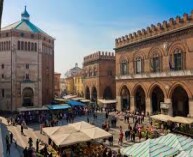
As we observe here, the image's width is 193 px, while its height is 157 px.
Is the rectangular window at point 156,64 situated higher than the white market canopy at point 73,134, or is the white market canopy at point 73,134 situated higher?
the rectangular window at point 156,64

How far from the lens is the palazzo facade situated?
38750 mm

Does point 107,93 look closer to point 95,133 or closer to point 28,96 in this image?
point 28,96

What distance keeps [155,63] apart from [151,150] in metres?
20.6

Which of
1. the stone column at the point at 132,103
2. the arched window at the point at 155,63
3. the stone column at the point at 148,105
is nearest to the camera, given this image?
the arched window at the point at 155,63

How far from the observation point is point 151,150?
40.4 feet

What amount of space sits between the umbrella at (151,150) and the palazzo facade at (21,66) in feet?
94.8

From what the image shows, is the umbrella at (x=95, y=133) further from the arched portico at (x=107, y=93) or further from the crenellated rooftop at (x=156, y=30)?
the arched portico at (x=107, y=93)

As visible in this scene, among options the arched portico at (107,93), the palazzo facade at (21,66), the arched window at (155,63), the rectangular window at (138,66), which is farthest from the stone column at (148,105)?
the palazzo facade at (21,66)

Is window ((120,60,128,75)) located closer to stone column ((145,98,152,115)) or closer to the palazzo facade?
stone column ((145,98,152,115))

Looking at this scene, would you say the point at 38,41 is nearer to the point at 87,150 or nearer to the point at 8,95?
the point at 8,95

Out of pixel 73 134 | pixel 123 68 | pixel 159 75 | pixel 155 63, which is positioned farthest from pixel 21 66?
pixel 73 134

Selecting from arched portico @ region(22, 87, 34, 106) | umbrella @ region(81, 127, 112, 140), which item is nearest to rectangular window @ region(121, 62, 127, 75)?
arched portico @ region(22, 87, 34, 106)

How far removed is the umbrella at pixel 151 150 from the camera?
12172mm

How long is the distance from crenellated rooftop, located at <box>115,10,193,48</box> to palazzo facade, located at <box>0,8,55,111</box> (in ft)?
40.0
